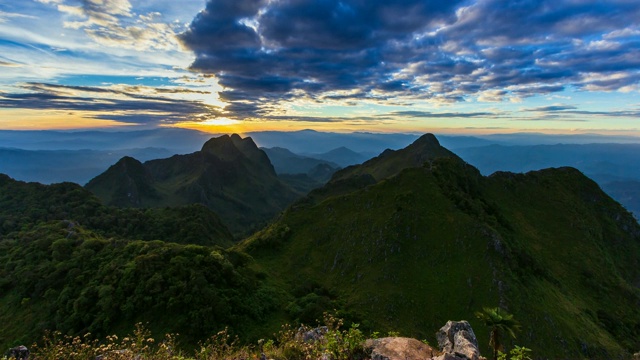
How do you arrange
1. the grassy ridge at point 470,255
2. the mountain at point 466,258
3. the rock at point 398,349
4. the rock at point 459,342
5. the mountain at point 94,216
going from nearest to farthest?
the rock at point 398,349 → the rock at point 459,342 → the mountain at point 466,258 → the grassy ridge at point 470,255 → the mountain at point 94,216

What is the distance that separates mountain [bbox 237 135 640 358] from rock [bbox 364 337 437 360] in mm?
45151

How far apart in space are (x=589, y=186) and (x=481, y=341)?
110619 mm

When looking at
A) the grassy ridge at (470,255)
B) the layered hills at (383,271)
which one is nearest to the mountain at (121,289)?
the layered hills at (383,271)

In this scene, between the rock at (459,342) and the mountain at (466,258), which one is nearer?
the rock at (459,342)

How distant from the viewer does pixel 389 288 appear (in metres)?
67.8

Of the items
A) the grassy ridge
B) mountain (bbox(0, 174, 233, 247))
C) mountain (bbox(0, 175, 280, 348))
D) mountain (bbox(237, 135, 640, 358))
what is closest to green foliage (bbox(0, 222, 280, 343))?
mountain (bbox(0, 175, 280, 348))

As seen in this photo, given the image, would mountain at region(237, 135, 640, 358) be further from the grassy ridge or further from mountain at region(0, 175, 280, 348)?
mountain at region(0, 175, 280, 348)

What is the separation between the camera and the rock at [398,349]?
539 inches

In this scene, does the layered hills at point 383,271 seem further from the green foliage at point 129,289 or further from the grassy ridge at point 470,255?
the grassy ridge at point 470,255

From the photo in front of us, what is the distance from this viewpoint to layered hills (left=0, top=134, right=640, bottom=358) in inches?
2021

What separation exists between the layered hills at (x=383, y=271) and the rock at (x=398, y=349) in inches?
1588

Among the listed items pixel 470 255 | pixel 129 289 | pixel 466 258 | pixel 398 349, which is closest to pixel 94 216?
pixel 129 289

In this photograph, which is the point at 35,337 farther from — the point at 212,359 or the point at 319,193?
the point at 319,193

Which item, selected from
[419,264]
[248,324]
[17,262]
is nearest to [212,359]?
[248,324]
